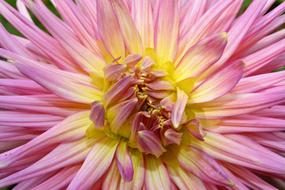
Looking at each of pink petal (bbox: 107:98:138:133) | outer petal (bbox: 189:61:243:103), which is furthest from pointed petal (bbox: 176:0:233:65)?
pink petal (bbox: 107:98:138:133)

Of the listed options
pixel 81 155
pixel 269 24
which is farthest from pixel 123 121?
pixel 269 24

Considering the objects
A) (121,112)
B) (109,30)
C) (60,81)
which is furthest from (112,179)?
(109,30)

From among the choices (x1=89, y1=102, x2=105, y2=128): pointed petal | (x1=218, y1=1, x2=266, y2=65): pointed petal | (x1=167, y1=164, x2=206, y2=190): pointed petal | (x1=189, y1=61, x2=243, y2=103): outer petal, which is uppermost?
(x1=218, y1=1, x2=266, y2=65): pointed petal

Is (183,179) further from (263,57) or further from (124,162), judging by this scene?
(263,57)

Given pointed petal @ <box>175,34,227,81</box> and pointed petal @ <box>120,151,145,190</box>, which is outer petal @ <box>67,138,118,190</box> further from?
pointed petal @ <box>175,34,227,81</box>

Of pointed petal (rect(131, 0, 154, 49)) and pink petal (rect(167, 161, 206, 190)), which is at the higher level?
pointed petal (rect(131, 0, 154, 49))

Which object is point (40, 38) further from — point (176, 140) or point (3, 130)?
point (176, 140)

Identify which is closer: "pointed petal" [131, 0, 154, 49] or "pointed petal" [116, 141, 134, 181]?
"pointed petal" [116, 141, 134, 181]
